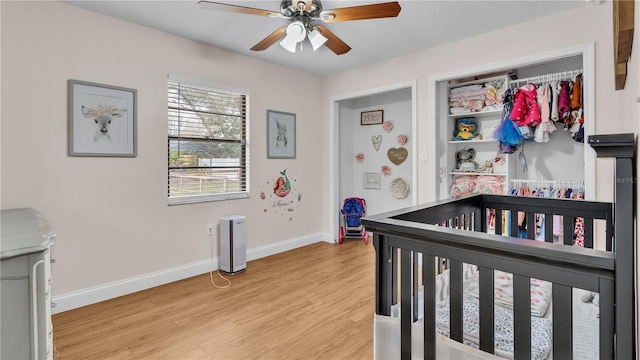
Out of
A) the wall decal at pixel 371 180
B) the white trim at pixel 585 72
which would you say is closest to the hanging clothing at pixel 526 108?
the white trim at pixel 585 72

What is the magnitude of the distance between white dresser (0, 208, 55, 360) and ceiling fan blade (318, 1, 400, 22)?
2018 mm

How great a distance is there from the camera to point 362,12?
6.75 ft

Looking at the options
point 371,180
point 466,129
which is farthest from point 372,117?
point 466,129

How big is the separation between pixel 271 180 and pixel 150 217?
1409 millimetres

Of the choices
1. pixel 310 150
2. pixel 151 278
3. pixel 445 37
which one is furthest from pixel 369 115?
pixel 151 278

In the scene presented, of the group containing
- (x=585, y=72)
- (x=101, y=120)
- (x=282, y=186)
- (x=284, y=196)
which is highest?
(x=585, y=72)

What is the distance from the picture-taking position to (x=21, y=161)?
217cm

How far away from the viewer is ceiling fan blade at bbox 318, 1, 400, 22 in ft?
6.48

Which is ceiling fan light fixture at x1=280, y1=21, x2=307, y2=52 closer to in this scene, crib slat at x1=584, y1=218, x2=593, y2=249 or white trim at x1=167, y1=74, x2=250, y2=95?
white trim at x1=167, y1=74, x2=250, y2=95

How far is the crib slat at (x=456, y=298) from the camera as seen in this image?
3.34 ft

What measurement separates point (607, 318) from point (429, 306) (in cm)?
46

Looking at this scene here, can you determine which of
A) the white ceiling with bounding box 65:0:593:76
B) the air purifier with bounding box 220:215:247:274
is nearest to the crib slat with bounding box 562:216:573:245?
the white ceiling with bounding box 65:0:593:76

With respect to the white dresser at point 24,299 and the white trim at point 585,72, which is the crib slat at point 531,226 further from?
the white dresser at point 24,299

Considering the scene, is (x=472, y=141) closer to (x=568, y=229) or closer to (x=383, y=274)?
(x=568, y=229)
